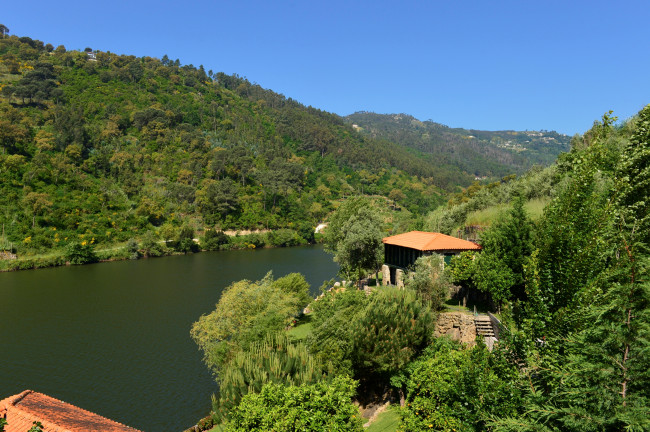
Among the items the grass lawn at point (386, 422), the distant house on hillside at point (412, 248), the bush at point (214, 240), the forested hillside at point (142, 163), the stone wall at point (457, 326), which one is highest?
the forested hillside at point (142, 163)

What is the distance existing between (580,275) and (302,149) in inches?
7206

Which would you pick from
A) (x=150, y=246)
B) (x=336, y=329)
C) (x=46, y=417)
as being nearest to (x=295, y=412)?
(x=336, y=329)

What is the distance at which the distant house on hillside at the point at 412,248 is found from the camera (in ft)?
101

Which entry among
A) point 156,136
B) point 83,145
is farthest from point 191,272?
point 156,136

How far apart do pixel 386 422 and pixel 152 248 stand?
3143 inches

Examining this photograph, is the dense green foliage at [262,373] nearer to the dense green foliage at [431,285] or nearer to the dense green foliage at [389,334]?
the dense green foliage at [389,334]

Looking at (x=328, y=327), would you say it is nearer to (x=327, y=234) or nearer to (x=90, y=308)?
(x=327, y=234)

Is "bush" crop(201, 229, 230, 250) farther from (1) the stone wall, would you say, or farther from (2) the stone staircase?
(2) the stone staircase

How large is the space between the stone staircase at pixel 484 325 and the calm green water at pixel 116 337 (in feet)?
62.2

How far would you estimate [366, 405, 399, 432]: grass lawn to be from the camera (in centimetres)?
1788

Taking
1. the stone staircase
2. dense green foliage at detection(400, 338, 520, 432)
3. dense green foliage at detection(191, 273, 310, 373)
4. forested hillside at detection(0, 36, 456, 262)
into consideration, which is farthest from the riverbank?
dense green foliage at detection(400, 338, 520, 432)

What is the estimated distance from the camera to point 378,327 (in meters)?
21.2

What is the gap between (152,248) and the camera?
282ft

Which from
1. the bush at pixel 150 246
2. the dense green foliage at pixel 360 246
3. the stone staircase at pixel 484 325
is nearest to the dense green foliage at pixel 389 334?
the stone staircase at pixel 484 325
